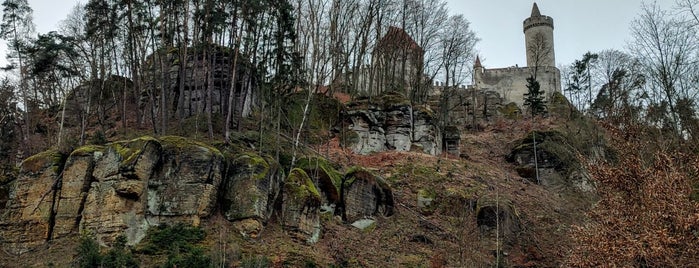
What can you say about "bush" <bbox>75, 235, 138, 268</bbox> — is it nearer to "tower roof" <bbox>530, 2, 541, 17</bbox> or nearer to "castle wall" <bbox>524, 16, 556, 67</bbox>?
"castle wall" <bbox>524, 16, 556, 67</bbox>

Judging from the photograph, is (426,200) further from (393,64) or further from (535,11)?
(535,11)

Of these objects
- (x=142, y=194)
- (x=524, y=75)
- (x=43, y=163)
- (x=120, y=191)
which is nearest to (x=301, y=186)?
(x=142, y=194)

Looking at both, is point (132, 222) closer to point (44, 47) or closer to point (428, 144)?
point (44, 47)

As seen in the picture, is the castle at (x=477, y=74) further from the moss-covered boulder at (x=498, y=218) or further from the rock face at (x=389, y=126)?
the moss-covered boulder at (x=498, y=218)

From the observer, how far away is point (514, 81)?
5184 cm

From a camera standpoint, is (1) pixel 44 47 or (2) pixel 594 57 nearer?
(1) pixel 44 47

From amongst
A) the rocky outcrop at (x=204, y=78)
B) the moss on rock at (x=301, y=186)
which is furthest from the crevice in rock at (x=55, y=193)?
the moss on rock at (x=301, y=186)

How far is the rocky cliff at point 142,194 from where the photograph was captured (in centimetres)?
1608

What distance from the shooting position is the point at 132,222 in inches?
628

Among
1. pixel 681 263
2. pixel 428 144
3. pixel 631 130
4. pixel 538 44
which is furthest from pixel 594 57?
pixel 681 263

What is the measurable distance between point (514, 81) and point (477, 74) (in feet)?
11.2

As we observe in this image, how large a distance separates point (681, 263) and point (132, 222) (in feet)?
44.4

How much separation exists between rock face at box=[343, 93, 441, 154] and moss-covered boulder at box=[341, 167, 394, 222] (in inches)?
318

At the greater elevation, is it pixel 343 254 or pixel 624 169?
pixel 624 169
